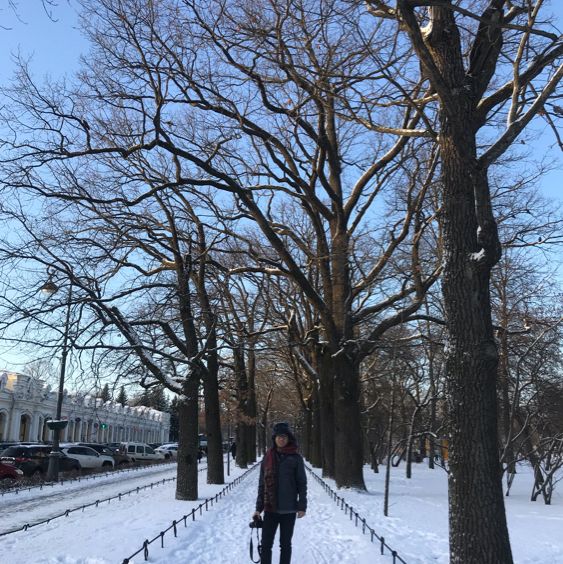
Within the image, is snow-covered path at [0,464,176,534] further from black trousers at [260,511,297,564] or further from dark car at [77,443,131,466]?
dark car at [77,443,131,466]

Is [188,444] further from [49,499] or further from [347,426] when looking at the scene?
[49,499]

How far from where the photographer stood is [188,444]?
16562 mm

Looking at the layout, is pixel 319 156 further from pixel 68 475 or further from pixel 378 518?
pixel 68 475

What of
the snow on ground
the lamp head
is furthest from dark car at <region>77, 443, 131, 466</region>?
the lamp head

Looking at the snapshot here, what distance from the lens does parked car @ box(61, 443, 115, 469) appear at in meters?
36.4

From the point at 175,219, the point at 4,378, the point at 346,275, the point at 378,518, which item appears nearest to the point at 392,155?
the point at 346,275

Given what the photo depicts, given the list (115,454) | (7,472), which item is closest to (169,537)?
(7,472)

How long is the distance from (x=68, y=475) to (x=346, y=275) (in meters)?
18.5

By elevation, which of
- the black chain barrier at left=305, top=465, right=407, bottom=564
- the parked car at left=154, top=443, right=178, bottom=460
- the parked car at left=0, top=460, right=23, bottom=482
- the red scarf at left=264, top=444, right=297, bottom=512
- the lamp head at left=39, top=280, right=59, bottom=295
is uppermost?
the lamp head at left=39, top=280, right=59, bottom=295

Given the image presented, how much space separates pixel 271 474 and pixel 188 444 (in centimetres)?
1035

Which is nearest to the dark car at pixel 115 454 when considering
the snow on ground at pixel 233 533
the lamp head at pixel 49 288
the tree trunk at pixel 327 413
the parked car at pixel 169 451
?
the parked car at pixel 169 451

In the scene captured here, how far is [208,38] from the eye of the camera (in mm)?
11805

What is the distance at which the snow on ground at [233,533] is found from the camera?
858 centimetres

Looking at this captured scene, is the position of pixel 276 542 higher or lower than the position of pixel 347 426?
lower
